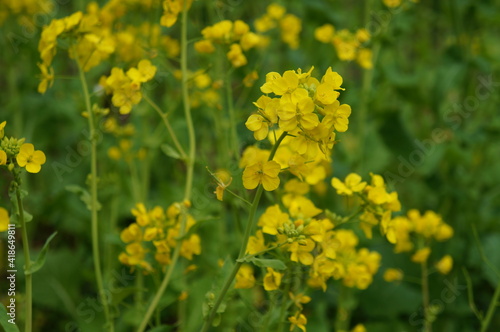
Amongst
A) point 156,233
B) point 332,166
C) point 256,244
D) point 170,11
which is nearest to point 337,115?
point 256,244

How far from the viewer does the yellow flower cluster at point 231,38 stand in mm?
2117

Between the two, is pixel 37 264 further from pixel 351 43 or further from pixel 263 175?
pixel 351 43

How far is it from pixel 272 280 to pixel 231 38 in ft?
3.07

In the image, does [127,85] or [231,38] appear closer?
[127,85]

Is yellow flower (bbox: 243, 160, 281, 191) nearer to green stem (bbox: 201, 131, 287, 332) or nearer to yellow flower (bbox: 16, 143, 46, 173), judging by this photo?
green stem (bbox: 201, 131, 287, 332)

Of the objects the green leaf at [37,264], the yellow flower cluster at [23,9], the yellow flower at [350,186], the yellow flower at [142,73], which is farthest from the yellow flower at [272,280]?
the yellow flower cluster at [23,9]

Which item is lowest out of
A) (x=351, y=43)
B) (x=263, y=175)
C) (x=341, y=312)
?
(x=341, y=312)

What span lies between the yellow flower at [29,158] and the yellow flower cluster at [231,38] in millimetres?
832

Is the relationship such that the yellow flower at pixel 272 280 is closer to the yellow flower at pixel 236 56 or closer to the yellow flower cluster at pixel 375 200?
the yellow flower cluster at pixel 375 200

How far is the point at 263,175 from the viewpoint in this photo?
142 cm

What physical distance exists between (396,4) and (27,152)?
1996 mm

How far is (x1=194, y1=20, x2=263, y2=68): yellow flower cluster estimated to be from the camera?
6.95 feet

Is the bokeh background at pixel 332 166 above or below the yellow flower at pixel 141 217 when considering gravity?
below

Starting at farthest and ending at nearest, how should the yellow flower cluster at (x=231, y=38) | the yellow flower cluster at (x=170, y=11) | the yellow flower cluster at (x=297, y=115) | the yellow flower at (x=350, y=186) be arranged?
1. the yellow flower cluster at (x=231, y=38)
2. the yellow flower cluster at (x=170, y=11)
3. the yellow flower at (x=350, y=186)
4. the yellow flower cluster at (x=297, y=115)
